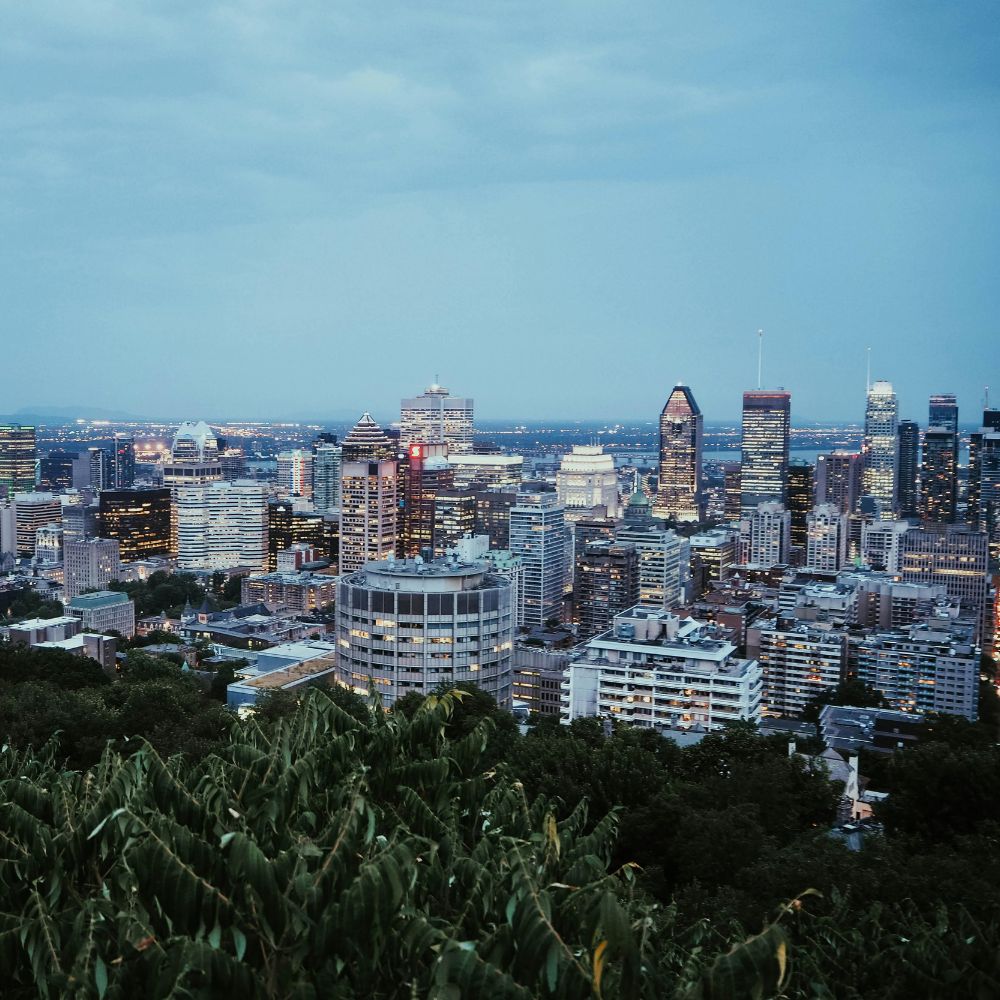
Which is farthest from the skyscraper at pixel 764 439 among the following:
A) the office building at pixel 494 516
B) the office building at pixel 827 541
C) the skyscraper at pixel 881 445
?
the office building at pixel 494 516

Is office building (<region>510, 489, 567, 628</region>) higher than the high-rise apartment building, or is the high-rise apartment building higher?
the high-rise apartment building

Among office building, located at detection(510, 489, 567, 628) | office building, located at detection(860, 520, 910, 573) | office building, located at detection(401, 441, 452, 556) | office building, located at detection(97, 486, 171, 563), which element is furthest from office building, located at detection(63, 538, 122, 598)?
office building, located at detection(860, 520, 910, 573)

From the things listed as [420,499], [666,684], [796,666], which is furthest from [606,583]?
[666,684]

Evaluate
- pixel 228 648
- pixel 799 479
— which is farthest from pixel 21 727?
pixel 799 479

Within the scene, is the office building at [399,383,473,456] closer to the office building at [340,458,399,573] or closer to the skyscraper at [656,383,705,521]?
the skyscraper at [656,383,705,521]

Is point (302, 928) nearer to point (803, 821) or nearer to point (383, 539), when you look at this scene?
point (803, 821)

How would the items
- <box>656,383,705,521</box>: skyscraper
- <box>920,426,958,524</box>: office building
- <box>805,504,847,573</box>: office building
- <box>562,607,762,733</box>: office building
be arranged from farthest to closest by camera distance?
<box>656,383,705,521</box>: skyscraper, <box>920,426,958,524</box>: office building, <box>805,504,847,573</box>: office building, <box>562,607,762,733</box>: office building
